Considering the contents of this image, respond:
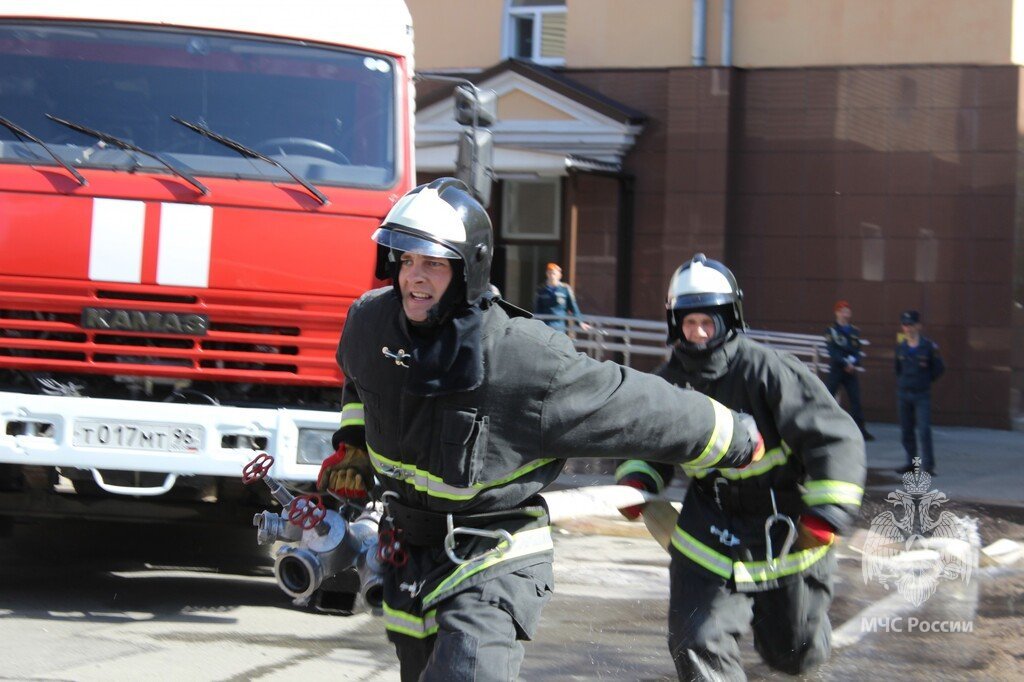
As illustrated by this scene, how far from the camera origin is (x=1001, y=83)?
16.0 m

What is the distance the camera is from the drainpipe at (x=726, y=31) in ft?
55.2

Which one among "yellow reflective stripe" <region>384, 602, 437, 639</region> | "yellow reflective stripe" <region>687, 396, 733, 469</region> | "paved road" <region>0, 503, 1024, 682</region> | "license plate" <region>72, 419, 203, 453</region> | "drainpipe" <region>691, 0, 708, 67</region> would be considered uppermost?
"drainpipe" <region>691, 0, 708, 67</region>

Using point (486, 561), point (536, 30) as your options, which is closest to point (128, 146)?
point (486, 561)

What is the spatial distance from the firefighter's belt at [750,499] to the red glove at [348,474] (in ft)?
4.52

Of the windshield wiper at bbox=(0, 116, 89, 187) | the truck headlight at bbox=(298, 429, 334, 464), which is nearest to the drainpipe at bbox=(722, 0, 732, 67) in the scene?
the windshield wiper at bbox=(0, 116, 89, 187)

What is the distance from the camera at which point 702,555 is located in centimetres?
476

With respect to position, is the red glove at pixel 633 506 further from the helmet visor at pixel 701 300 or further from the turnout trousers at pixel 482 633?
the turnout trousers at pixel 482 633

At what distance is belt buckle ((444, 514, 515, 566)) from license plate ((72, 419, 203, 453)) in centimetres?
284

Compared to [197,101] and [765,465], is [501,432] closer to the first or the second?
[765,465]

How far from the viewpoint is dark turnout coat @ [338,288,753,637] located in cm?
341

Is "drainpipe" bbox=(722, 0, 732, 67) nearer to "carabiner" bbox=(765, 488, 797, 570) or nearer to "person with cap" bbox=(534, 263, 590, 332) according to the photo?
"person with cap" bbox=(534, 263, 590, 332)

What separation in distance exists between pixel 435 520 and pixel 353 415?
0.58m

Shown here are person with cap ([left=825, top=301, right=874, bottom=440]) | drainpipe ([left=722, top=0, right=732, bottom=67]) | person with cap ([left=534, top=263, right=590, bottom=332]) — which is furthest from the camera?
drainpipe ([left=722, top=0, right=732, bottom=67])
